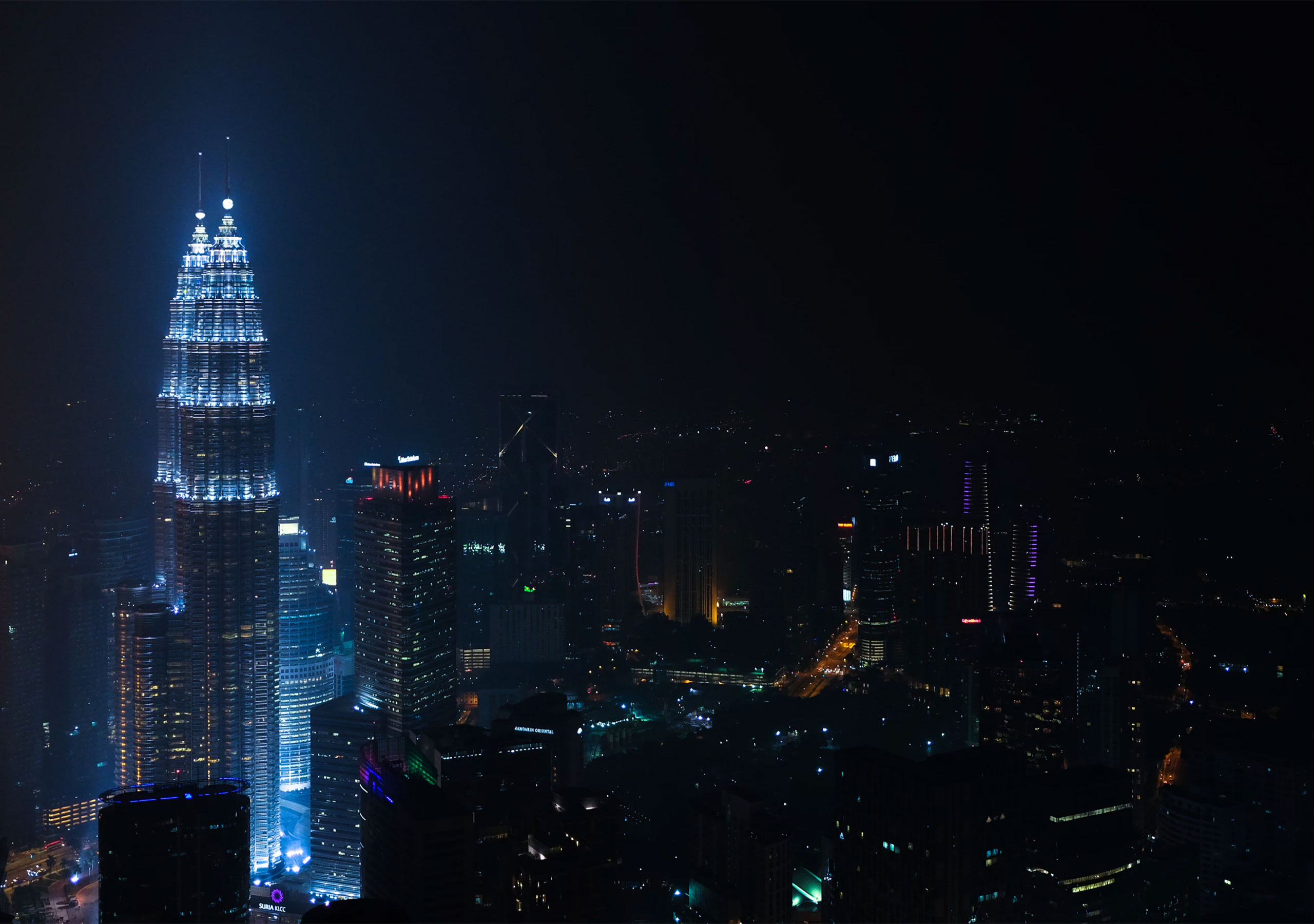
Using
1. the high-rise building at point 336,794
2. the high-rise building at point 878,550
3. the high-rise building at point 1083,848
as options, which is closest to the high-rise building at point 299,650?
the high-rise building at point 336,794

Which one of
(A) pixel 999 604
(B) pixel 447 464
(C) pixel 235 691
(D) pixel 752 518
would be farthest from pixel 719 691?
(C) pixel 235 691

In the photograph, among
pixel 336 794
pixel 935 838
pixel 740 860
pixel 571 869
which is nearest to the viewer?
pixel 935 838

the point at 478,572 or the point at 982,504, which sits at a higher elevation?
the point at 982,504

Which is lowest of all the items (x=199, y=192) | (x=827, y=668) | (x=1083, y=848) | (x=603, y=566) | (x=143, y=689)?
(x=1083, y=848)

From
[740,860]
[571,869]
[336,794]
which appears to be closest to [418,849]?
[571,869]

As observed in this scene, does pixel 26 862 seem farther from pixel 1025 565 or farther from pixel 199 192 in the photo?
pixel 1025 565

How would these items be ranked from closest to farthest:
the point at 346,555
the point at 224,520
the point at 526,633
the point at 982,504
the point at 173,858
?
1. the point at 173,858
2. the point at 224,520
3. the point at 982,504
4. the point at 346,555
5. the point at 526,633

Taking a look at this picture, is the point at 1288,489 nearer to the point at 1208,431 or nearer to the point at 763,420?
the point at 1208,431

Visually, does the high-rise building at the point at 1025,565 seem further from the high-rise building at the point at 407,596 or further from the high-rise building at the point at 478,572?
the high-rise building at the point at 407,596

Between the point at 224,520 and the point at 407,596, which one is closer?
the point at 224,520
